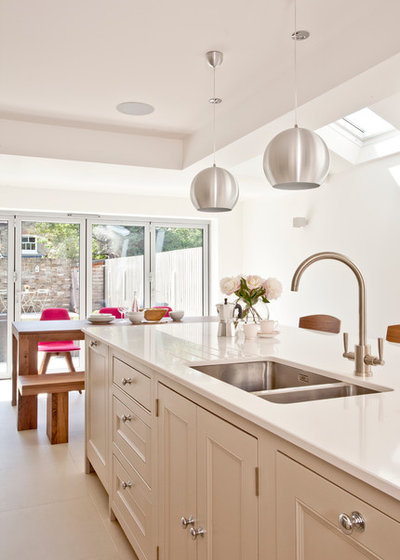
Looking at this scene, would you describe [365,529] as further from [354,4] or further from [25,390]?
[25,390]

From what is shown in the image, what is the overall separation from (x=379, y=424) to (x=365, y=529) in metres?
0.28

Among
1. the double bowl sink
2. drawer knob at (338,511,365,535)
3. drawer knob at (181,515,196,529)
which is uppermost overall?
the double bowl sink

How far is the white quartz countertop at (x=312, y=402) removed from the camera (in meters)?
0.87

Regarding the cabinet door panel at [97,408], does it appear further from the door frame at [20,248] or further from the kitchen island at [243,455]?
the door frame at [20,248]

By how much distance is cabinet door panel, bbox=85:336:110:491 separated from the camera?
8.37ft

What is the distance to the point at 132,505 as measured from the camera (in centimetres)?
208

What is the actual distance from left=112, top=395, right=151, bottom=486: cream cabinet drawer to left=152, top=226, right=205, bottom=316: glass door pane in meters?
4.29

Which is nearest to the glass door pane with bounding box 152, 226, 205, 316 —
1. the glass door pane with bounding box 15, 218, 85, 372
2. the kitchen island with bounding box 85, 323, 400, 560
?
the glass door pane with bounding box 15, 218, 85, 372

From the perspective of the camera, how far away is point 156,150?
179 inches

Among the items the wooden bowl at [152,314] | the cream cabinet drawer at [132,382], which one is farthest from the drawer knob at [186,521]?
the wooden bowl at [152,314]

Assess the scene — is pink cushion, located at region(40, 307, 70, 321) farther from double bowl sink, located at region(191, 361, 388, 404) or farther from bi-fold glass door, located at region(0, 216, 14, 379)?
double bowl sink, located at region(191, 361, 388, 404)

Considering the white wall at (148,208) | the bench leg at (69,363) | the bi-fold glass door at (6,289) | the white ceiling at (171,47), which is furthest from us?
the bi-fold glass door at (6,289)

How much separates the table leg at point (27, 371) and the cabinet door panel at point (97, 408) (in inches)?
43.7

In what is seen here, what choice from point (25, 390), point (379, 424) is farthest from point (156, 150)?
point (379, 424)
